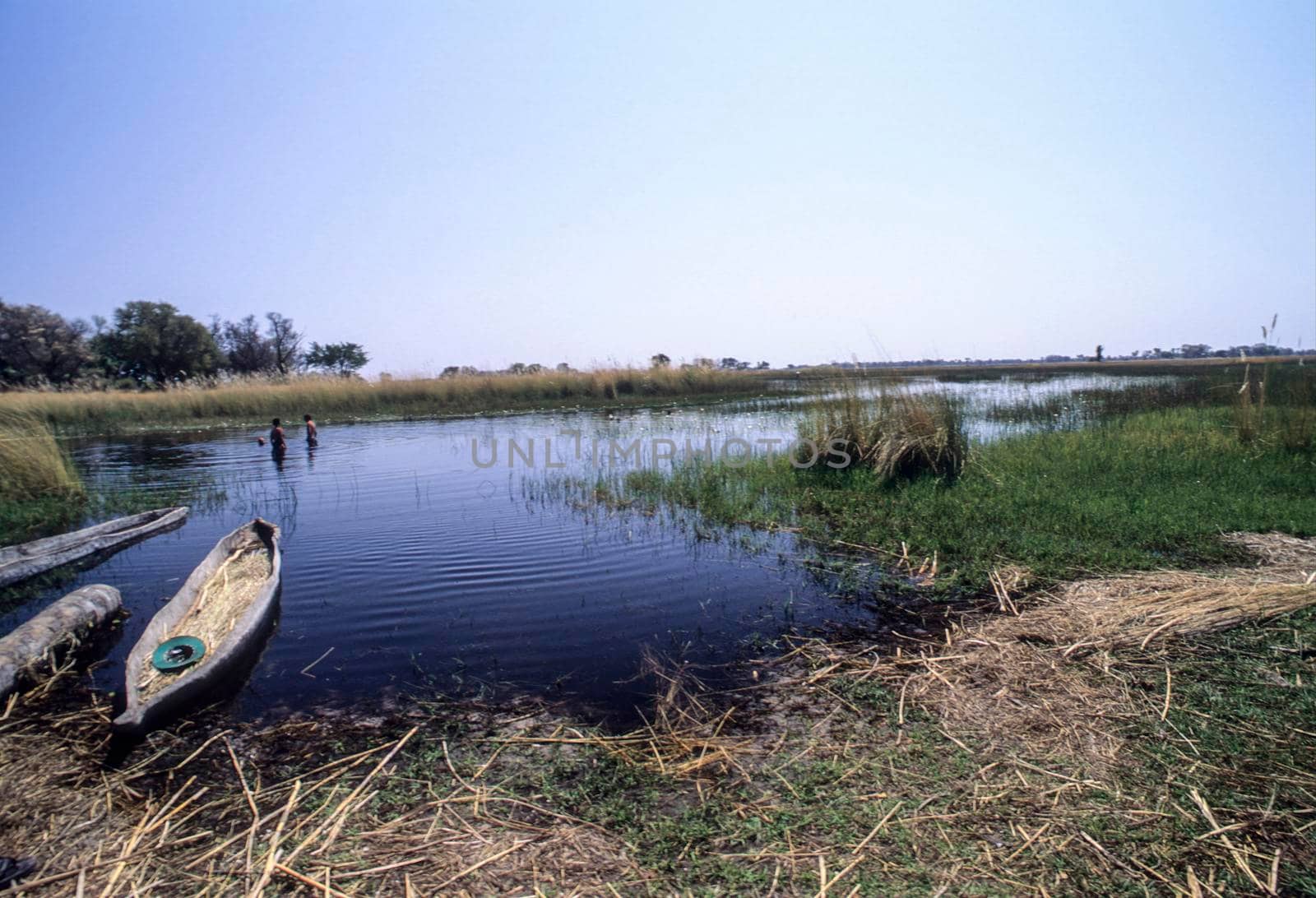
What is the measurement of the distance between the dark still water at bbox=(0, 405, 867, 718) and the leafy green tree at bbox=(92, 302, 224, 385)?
100 ft

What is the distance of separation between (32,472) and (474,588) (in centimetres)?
907

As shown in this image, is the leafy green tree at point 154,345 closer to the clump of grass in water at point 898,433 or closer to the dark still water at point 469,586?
the dark still water at point 469,586

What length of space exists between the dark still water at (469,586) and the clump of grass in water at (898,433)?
9.56 feet

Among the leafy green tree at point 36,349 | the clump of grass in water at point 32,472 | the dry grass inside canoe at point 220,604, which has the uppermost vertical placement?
the leafy green tree at point 36,349

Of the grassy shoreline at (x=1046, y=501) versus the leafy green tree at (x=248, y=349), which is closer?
the grassy shoreline at (x=1046, y=501)

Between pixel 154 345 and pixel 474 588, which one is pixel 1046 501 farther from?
pixel 154 345

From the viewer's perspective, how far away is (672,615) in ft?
19.2

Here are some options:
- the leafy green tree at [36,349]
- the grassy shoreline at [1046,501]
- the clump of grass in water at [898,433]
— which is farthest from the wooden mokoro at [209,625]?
the leafy green tree at [36,349]

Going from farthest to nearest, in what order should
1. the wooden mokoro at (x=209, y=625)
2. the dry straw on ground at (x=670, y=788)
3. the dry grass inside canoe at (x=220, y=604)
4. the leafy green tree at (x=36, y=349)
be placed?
the leafy green tree at (x=36, y=349) → the dry grass inside canoe at (x=220, y=604) → the wooden mokoro at (x=209, y=625) → the dry straw on ground at (x=670, y=788)

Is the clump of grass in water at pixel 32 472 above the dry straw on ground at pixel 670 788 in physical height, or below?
above

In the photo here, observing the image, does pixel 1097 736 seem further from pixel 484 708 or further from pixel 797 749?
pixel 484 708

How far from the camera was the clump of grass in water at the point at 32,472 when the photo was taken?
11.0 metres

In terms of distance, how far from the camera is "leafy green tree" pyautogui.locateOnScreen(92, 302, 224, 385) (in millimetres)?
38250

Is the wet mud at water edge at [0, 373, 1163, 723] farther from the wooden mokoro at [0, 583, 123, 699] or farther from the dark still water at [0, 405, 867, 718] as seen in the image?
the wooden mokoro at [0, 583, 123, 699]
